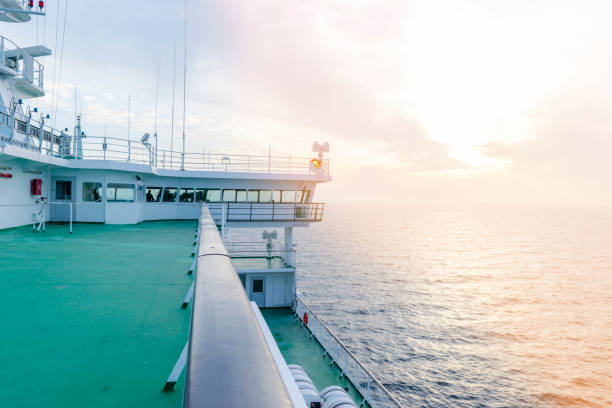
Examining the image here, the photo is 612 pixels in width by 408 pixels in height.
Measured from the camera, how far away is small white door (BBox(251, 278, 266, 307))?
2181 centimetres

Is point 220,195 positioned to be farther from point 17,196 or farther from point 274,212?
point 17,196

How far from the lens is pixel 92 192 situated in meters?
20.3

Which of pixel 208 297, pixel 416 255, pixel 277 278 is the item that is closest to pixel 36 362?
pixel 208 297

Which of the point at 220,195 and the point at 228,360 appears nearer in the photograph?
the point at 228,360

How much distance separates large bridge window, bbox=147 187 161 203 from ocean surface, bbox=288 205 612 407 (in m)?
21.6

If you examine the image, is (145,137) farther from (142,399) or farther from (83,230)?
(142,399)

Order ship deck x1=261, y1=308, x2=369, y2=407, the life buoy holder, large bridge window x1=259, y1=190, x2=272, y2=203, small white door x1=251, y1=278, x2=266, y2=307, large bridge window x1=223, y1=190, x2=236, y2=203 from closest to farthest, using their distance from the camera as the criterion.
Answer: ship deck x1=261, y1=308, x2=369, y2=407 → small white door x1=251, y1=278, x2=266, y2=307 → large bridge window x1=223, y1=190, x2=236, y2=203 → large bridge window x1=259, y1=190, x2=272, y2=203 → the life buoy holder

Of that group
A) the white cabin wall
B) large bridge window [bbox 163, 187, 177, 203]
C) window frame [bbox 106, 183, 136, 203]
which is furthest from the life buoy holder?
the white cabin wall

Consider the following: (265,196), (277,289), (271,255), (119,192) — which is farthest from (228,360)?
(265,196)

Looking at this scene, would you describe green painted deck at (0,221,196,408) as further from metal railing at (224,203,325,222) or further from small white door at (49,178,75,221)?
metal railing at (224,203,325,222)

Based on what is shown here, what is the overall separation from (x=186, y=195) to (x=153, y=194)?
228 cm

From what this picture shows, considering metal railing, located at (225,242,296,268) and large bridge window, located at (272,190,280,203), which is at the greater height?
large bridge window, located at (272,190,280,203)

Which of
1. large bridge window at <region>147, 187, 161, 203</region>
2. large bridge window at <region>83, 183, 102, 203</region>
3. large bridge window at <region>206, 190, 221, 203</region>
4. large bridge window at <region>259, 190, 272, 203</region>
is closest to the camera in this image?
large bridge window at <region>83, 183, 102, 203</region>

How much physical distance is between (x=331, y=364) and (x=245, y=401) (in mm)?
15617
